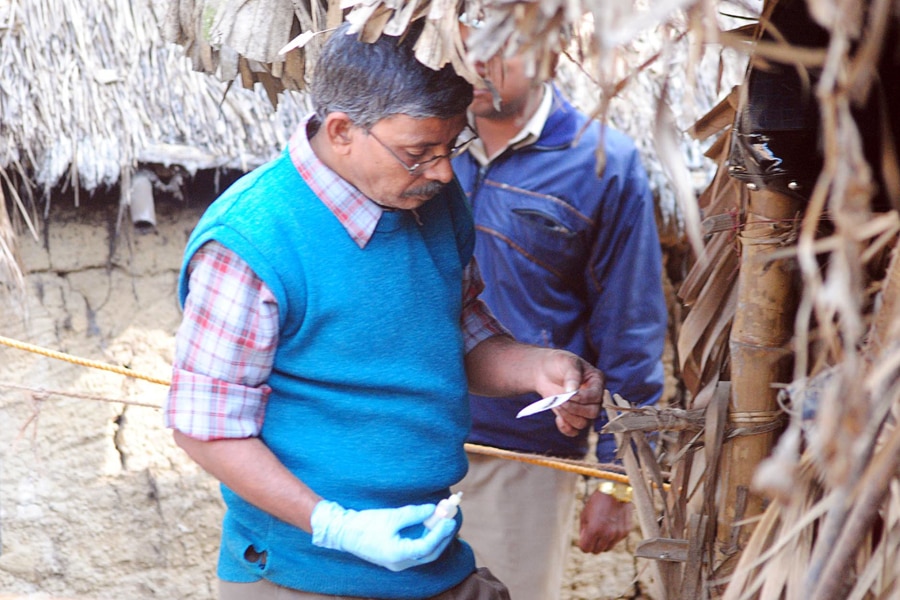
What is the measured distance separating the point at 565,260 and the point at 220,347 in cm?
127

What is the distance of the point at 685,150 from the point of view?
3756 mm

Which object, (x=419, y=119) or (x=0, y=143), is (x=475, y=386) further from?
(x=0, y=143)

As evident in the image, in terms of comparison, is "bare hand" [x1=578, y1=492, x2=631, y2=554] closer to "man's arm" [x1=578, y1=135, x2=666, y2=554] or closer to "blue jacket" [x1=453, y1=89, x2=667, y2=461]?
"man's arm" [x1=578, y1=135, x2=666, y2=554]

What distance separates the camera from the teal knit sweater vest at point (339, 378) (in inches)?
65.7

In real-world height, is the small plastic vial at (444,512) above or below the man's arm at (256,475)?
below

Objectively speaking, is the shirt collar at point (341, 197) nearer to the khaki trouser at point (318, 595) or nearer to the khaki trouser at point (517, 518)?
the khaki trouser at point (318, 595)

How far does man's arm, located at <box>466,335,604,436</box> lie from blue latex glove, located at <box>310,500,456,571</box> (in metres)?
0.38

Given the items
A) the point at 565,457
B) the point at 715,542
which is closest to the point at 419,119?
the point at 715,542

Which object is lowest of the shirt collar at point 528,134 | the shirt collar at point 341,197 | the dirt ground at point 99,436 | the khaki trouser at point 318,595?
the dirt ground at point 99,436

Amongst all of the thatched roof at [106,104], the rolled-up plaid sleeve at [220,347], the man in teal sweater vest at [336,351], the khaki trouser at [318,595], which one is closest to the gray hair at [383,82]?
the man in teal sweater vest at [336,351]

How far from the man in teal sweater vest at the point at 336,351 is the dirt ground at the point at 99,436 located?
2.02m

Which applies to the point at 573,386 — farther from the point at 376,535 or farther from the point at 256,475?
the point at 256,475

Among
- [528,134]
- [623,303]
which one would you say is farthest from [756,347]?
[528,134]

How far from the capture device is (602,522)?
8.82 ft
